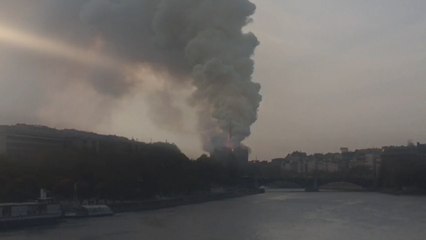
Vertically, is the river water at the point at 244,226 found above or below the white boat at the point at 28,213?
below

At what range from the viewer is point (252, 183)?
66.2 metres

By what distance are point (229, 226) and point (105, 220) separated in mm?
5922

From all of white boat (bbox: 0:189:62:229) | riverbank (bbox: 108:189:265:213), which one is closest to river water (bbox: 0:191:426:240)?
white boat (bbox: 0:189:62:229)

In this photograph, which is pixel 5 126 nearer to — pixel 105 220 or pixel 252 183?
pixel 252 183

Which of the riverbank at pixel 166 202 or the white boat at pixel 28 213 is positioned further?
the riverbank at pixel 166 202

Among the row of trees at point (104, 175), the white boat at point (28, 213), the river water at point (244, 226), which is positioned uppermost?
the row of trees at point (104, 175)

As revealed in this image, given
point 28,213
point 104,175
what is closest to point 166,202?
point 104,175

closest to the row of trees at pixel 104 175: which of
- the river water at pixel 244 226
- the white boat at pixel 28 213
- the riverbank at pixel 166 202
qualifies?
the riverbank at pixel 166 202

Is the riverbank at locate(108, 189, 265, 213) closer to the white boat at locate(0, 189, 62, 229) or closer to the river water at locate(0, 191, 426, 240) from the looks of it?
the river water at locate(0, 191, 426, 240)

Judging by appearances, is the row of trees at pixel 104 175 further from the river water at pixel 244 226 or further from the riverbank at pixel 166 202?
the river water at pixel 244 226

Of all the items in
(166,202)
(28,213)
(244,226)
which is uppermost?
(166,202)

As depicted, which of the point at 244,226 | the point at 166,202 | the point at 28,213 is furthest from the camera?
the point at 166,202

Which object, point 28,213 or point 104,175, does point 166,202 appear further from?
point 28,213

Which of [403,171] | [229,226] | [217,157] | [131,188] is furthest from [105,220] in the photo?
[403,171]
